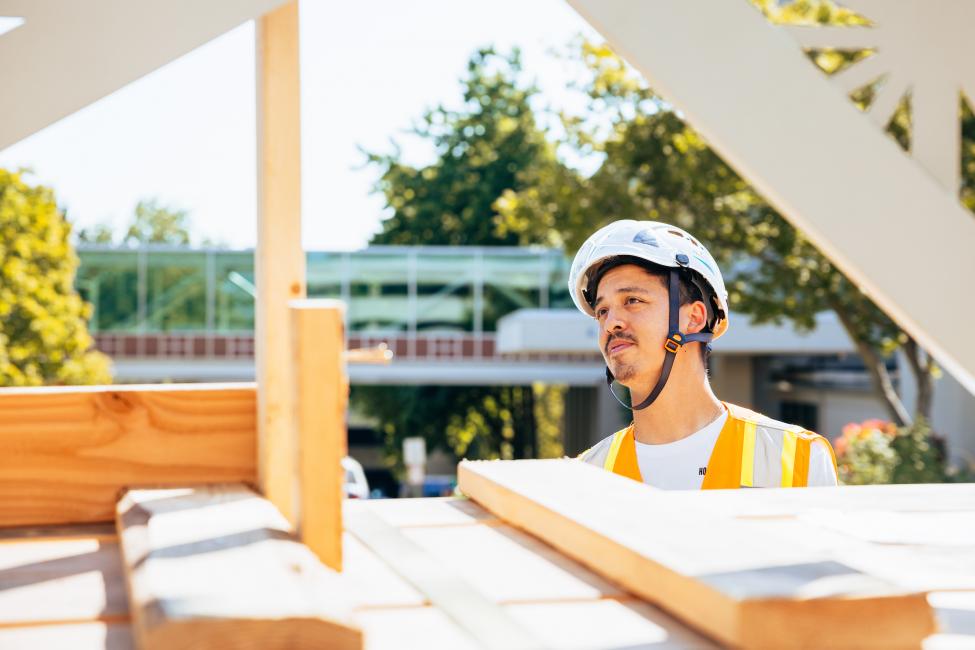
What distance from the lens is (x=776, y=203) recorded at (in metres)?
1.88

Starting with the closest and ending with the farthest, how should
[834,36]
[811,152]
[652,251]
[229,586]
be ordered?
1. [229,586]
2. [811,152]
3. [834,36]
4. [652,251]

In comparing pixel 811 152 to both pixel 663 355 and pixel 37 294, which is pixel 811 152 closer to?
pixel 663 355

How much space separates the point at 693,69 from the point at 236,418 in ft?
2.74

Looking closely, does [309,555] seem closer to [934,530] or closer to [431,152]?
[934,530]

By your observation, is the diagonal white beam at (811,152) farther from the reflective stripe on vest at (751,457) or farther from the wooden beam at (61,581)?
the wooden beam at (61,581)

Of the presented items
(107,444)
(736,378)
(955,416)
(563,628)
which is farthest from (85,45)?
(736,378)

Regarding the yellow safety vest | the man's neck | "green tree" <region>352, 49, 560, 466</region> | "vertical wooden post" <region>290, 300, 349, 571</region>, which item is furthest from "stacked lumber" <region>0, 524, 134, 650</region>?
"green tree" <region>352, 49, 560, 466</region>

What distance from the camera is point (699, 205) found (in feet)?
50.4

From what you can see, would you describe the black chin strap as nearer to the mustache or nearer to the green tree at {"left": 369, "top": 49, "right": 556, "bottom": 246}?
the mustache

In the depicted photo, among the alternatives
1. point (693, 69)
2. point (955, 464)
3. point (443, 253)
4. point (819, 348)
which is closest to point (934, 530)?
point (693, 69)

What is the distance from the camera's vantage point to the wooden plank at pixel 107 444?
1.45 meters

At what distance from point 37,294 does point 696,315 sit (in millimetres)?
17532

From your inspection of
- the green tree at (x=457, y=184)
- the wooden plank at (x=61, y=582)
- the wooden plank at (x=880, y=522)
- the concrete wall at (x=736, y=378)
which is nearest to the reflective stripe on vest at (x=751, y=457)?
the wooden plank at (x=880, y=522)

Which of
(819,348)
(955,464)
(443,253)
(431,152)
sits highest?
(431,152)
